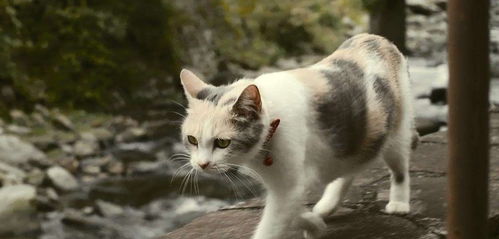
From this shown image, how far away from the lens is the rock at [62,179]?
241 inches

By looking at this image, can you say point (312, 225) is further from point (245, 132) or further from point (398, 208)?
point (245, 132)

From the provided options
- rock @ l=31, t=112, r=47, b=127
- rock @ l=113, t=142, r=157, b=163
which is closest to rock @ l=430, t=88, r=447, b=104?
rock @ l=113, t=142, r=157, b=163

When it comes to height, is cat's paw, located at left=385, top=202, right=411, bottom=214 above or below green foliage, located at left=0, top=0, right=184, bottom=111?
below

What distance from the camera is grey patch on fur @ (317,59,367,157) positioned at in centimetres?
250

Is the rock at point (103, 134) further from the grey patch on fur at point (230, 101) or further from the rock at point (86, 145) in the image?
the grey patch on fur at point (230, 101)

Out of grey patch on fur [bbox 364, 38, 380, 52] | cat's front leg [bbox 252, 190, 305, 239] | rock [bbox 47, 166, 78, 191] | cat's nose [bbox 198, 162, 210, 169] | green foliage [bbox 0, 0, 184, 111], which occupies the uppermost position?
green foliage [bbox 0, 0, 184, 111]

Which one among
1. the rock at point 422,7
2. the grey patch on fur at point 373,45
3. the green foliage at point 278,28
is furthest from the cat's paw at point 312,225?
the rock at point 422,7

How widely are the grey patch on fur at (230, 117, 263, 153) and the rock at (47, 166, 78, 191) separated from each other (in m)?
4.12

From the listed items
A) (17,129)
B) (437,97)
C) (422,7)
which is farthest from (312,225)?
(422,7)

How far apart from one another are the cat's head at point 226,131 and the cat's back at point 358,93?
0.97 feet

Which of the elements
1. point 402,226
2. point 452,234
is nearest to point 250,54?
point 402,226

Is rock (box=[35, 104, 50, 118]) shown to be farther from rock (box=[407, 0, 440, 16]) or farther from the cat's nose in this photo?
rock (box=[407, 0, 440, 16])

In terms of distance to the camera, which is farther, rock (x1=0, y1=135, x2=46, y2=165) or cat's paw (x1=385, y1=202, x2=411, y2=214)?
rock (x1=0, y1=135, x2=46, y2=165)

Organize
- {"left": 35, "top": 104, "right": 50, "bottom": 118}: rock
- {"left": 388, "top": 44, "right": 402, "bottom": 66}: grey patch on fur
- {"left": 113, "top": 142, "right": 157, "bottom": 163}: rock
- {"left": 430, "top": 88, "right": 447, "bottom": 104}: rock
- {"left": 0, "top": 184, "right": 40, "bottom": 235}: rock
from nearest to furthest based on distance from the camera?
1. {"left": 388, "top": 44, "right": 402, "bottom": 66}: grey patch on fur
2. {"left": 0, "top": 184, "right": 40, "bottom": 235}: rock
3. {"left": 113, "top": 142, "right": 157, "bottom": 163}: rock
4. {"left": 430, "top": 88, "right": 447, "bottom": 104}: rock
5. {"left": 35, "top": 104, "right": 50, "bottom": 118}: rock
